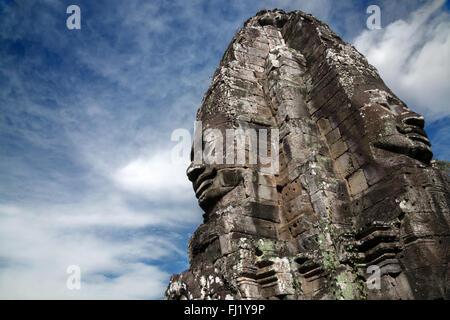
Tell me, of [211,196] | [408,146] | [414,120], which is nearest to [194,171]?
[211,196]

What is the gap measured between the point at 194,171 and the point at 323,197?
2.42m

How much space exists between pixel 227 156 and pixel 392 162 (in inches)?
107

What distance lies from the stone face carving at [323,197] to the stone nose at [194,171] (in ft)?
0.07

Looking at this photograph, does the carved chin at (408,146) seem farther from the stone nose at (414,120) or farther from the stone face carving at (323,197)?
the stone nose at (414,120)

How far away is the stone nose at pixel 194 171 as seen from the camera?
19.1ft

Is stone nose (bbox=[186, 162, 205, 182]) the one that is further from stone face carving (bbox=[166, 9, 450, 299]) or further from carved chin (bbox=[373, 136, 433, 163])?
carved chin (bbox=[373, 136, 433, 163])

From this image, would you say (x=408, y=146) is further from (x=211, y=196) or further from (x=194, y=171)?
(x=194, y=171)

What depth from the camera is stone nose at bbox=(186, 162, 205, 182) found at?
581 cm

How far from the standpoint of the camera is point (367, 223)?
178 inches

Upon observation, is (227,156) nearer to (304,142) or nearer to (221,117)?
(221,117)

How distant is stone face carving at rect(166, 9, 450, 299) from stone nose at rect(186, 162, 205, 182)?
2 cm

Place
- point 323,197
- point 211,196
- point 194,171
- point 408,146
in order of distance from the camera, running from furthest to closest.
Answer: point 194,171 → point 211,196 → point 323,197 → point 408,146

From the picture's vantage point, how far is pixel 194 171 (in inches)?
231
